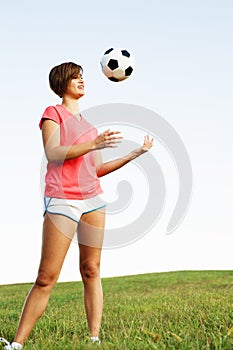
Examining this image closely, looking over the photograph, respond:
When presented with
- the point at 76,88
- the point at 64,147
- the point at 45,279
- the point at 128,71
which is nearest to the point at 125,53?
the point at 128,71

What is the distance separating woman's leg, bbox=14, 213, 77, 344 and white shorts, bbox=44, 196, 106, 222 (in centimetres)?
4

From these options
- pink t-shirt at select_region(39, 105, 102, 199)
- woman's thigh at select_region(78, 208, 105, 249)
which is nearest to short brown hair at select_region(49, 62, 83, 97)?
pink t-shirt at select_region(39, 105, 102, 199)

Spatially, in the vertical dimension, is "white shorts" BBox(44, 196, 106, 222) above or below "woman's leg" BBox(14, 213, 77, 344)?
above

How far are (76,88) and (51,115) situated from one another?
0.40 m

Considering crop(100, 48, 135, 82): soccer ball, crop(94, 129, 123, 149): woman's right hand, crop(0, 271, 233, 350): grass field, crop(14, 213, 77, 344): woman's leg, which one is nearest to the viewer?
crop(0, 271, 233, 350): grass field

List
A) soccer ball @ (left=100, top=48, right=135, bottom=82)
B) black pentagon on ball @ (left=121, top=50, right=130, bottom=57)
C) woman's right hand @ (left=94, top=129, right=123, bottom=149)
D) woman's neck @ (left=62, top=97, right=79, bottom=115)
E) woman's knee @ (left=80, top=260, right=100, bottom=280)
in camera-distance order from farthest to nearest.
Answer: black pentagon on ball @ (left=121, top=50, right=130, bottom=57), soccer ball @ (left=100, top=48, right=135, bottom=82), woman's neck @ (left=62, top=97, right=79, bottom=115), woman's knee @ (left=80, top=260, right=100, bottom=280), woman's right hand @ (left=94, top=129, right=123, bottom=149)

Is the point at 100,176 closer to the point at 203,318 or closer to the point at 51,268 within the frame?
the point at 51,268

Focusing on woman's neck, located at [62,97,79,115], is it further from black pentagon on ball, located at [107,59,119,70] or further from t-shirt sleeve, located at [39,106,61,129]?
black pentagon on ball, located at [107,59,119,70]

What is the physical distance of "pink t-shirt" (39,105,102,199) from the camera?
4.46m

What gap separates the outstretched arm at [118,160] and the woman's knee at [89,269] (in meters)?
0.85

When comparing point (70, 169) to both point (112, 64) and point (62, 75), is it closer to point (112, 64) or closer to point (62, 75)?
point (62, 75)

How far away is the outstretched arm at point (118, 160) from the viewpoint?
185 inches

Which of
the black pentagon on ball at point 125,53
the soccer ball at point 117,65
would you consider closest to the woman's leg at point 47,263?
the soccer ball at point 117,65

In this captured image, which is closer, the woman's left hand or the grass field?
the grass field
